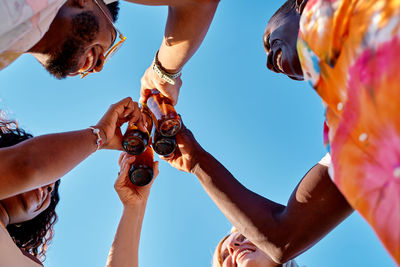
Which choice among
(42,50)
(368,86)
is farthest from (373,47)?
(42,50)

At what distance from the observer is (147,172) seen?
2160 mm

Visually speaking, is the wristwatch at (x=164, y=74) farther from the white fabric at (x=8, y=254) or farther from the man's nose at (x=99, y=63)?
the white fabric at (x=8, y=254)

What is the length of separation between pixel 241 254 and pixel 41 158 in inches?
58.5

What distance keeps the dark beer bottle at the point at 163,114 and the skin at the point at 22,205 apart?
795 millimetres

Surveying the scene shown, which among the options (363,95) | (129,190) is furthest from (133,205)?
(363,95)

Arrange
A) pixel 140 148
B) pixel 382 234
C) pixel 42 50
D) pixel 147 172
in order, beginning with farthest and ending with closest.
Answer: pixel 147 172
pixel 140 148
pixel 42 50
pixel 382 234

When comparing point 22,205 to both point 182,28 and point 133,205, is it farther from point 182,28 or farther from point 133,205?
point 182,28

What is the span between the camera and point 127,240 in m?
2.39

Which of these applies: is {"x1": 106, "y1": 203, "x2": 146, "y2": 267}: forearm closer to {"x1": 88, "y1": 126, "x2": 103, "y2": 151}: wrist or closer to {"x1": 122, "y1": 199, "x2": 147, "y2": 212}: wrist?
{"x1": 122, "y1": 199, "x2": 147, "y2": 212}: wrist

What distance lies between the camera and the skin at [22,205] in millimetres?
2032

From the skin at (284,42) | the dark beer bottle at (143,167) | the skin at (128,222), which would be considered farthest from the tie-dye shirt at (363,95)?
the skin at (128,222)

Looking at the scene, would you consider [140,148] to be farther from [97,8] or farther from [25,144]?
[97,8]

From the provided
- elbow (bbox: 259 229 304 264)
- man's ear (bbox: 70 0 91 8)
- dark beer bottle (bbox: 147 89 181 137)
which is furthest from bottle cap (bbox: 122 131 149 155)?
elbow (bbox: 259 229 304 264)

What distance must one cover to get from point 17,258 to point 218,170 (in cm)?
104
